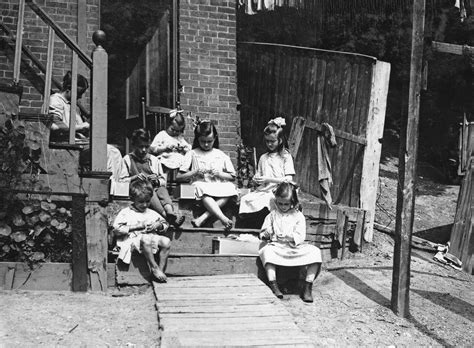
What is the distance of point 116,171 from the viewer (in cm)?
686

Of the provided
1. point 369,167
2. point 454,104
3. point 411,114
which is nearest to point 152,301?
point 411,114

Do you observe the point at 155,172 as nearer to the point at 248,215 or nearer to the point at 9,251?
the point at 248,215

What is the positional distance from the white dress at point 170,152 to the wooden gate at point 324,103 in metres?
2.03

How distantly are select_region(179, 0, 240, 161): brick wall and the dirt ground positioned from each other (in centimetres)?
298

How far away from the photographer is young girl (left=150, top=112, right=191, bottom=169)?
7074 millimetres

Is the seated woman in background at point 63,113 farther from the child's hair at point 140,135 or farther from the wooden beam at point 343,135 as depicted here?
the wooden beam at point 343,135

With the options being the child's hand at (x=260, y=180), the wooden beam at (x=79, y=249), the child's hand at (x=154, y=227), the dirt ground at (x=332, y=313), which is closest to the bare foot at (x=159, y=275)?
the dirt ground at (x=332, y=313)

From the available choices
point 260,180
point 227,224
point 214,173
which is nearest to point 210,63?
point 214,173

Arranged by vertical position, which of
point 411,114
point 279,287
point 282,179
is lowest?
point 279,287

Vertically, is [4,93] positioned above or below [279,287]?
above

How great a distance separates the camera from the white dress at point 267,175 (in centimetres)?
654

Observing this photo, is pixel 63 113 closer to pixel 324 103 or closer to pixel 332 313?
pixel 324 103

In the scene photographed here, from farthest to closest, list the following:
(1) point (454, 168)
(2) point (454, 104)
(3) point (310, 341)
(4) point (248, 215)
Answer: (2) point (454, 104)
(1) point (454, 168)
(4) point (248, 215)
(3) point (310, 341)

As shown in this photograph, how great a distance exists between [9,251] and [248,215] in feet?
8.42
